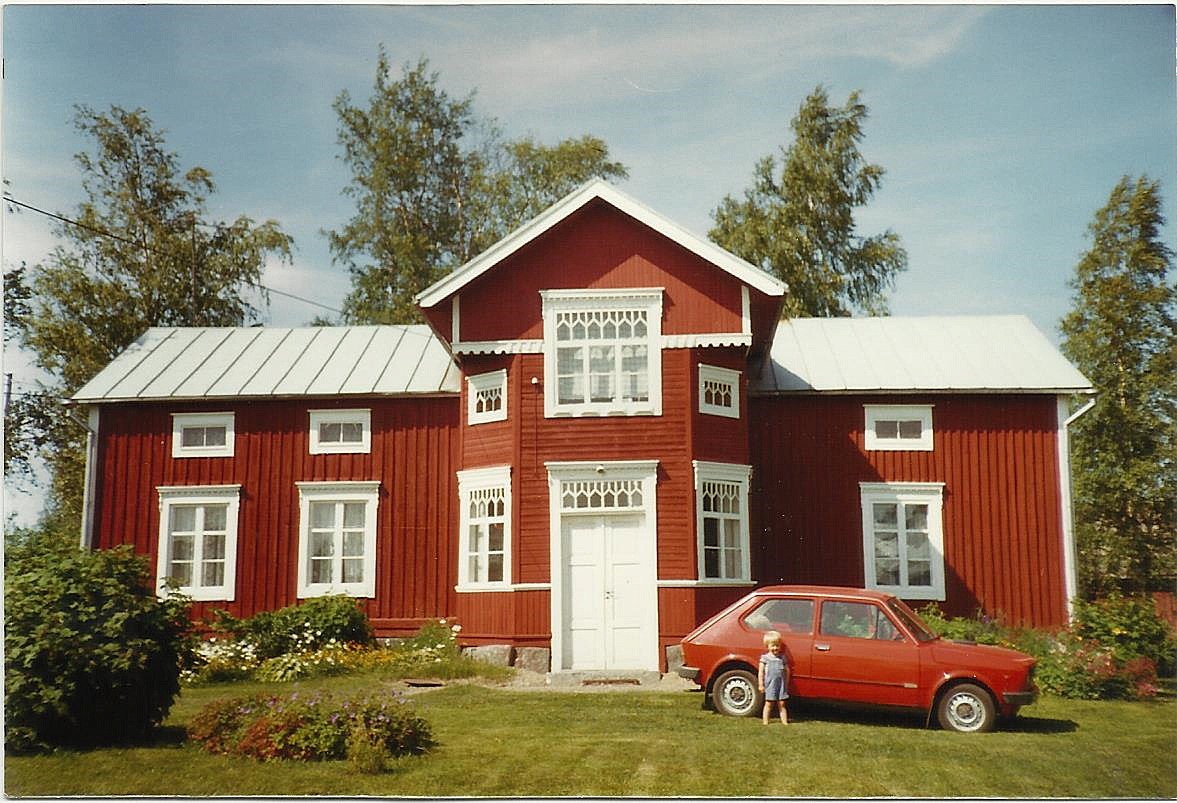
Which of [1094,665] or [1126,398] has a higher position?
[1126,398]

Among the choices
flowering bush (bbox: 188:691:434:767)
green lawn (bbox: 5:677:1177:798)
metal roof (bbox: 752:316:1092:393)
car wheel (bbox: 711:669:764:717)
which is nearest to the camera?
green lawn (bbox: 5:677:1177:798)

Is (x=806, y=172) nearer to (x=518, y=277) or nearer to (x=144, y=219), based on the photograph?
(x=518, y=277)

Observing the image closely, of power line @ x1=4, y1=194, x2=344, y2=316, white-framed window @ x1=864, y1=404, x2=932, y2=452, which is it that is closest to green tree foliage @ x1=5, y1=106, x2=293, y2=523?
power line @ x1=4, y1=194, x2=344, y2=316

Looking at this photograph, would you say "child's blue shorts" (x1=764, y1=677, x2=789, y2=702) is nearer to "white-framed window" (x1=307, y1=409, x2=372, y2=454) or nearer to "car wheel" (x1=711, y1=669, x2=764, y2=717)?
"car wheel" (x1=711, y1=669, x2=764, y2=717)

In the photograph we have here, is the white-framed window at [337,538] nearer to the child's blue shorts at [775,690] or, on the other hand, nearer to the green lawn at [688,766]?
the green lawn at [688,766]

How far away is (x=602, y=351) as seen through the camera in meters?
16.2

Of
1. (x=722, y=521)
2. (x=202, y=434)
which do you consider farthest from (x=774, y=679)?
(x=202, y=434)

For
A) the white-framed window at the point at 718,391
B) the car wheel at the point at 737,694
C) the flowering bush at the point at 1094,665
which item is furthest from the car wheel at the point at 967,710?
the white-framed window at the point at 718,391

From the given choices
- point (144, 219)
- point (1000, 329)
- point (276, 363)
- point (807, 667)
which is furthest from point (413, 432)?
point (1000, 329)

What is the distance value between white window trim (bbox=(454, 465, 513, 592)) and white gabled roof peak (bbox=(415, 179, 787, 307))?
2.86 metres

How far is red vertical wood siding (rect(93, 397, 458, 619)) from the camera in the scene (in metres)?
18.7

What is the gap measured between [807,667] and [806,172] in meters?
17.1

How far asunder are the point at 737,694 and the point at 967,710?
2399 millimetres

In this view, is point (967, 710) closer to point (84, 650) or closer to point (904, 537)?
point (904, 537)
